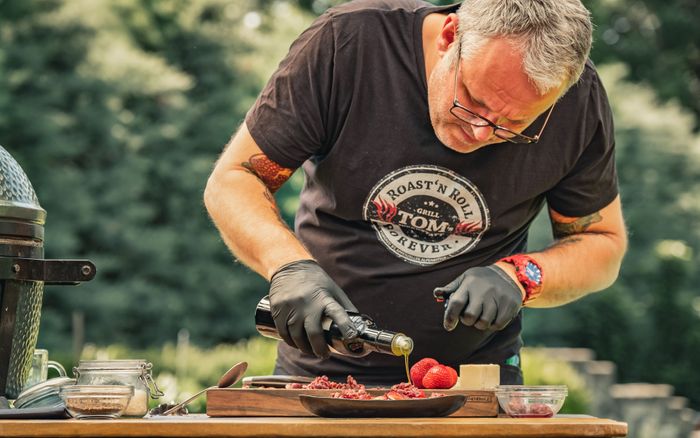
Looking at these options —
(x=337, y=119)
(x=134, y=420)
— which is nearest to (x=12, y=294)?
(x=134, y=420)

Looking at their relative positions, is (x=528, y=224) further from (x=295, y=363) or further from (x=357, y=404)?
(x=357, y=404)

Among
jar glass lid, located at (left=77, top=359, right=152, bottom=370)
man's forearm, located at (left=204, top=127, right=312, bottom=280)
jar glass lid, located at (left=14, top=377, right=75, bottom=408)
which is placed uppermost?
man's forearm, located at (left=204, top=127, right=312, bottom=280)

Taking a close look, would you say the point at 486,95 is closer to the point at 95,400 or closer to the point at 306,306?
the point at 306,306

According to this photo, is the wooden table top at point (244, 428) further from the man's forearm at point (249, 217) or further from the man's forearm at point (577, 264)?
the man's forearm at point (577, 264)

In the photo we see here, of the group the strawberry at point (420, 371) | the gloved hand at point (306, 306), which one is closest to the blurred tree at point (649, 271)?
the strawberry at point (420, 371)

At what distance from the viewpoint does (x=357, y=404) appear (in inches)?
87.1

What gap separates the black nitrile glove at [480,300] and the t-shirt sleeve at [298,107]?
0.51m

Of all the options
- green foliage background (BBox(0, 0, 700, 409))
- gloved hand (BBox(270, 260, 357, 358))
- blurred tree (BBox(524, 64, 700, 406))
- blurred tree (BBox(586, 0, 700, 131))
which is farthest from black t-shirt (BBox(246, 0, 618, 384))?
blurred tree (BBox(586, 0, 700, 131))

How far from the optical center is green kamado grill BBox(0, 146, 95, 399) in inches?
97.3

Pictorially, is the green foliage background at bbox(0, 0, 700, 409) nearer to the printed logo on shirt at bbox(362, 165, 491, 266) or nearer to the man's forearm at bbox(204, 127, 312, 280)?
the printed logo on shirt at bbox(362, 165, 491, 266)

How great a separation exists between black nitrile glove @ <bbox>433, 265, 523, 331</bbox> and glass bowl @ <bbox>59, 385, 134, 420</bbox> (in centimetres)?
74

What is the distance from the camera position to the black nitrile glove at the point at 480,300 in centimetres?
258

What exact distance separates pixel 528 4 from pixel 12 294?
1.27 meters

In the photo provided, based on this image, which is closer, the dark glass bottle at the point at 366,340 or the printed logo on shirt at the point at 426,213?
the dark glass bottle at the point at 366,340
